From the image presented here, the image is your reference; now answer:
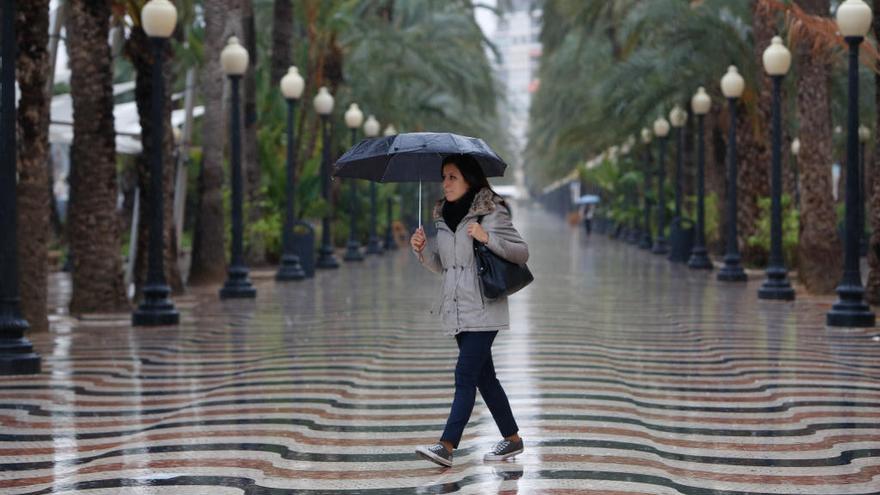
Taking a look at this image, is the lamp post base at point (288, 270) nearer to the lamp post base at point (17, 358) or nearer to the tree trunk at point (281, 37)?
the tree trunk at point (281, 37)

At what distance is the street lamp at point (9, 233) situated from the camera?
35.7 feet

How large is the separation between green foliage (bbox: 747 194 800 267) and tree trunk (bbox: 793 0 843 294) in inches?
181

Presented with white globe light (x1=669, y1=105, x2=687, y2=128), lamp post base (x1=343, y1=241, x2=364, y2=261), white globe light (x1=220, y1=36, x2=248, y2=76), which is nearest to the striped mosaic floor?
white globe light (x1=220, y1=36, x2=248, y2=76)

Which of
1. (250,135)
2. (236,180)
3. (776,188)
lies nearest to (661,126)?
(250,135)

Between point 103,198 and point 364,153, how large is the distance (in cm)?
955

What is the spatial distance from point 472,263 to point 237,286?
13563mm

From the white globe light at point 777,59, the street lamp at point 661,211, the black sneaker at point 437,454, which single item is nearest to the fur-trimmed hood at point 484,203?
the black sneaker at point 437,454

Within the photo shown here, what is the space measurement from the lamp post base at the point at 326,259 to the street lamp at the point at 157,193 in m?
14.1

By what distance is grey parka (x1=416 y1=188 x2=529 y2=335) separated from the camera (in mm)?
6773

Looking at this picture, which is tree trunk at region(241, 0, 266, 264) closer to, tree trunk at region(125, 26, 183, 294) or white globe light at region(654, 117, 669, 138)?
tree trunk at region(125, 26, 183, 294)

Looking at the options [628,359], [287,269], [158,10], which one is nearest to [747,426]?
[628,359]

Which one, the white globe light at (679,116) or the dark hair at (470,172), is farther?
the white globe light at (679,116)

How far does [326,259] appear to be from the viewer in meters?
30.0

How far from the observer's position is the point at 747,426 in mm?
8219
